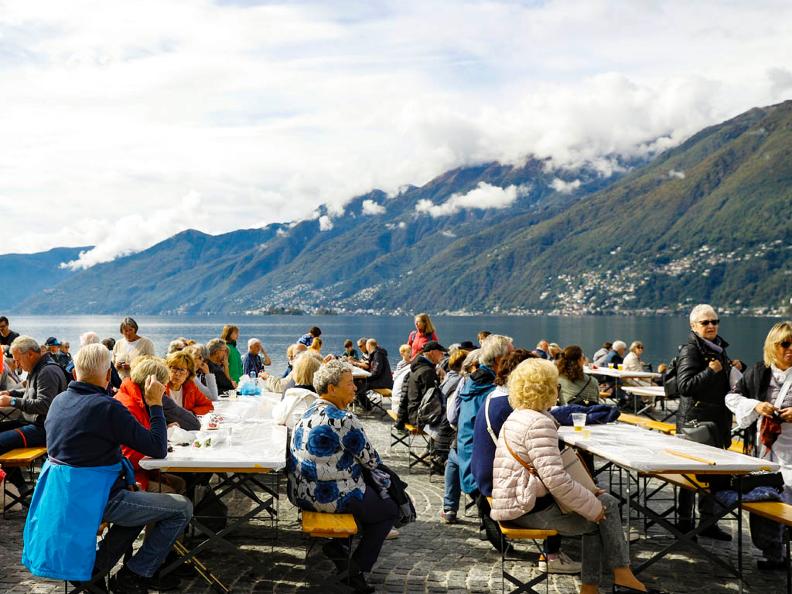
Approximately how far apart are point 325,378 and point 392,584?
156 cm

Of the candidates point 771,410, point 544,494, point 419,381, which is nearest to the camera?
point 544,494

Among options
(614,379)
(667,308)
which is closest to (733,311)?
(667,308)

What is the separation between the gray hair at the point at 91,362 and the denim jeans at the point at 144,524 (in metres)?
0.74

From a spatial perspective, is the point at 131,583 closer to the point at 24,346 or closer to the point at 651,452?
the point at 24,346

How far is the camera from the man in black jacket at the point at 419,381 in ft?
29.8

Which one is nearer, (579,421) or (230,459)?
(230,459)

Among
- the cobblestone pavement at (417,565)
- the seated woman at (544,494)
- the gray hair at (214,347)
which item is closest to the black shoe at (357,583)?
the cobblestone pavement at (417,565)

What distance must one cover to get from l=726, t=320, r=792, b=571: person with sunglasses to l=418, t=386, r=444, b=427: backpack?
329cm

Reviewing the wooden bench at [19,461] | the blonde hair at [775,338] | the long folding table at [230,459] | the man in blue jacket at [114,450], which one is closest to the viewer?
the man in blue jacket at [114,450]

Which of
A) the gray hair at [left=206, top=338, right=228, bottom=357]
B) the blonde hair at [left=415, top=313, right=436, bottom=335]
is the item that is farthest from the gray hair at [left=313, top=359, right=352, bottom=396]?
the blonde hair at [left=415, top=313, right=436, bottom=335]

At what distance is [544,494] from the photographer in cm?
475

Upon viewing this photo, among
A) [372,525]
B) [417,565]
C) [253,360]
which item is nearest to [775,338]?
[417,565]

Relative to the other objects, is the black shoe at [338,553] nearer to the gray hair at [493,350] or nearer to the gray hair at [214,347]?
the gray hair at [493,350]

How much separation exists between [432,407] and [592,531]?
3.84 metres
